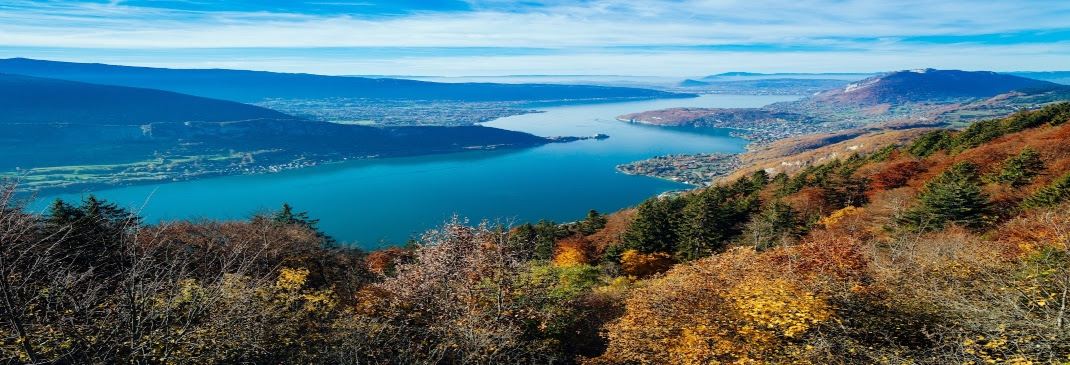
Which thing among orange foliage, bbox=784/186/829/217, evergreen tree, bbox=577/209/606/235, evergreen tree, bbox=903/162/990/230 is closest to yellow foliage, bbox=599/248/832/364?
evergreen tree, bbox=903/162/990/230

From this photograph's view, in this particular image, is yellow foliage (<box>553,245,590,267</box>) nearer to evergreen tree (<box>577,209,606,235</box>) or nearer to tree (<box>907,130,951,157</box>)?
evergreen tree (<box>577,209,606,235</box>)

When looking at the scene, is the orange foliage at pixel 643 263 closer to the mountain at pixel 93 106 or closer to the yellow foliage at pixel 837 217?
the yellow foliage at pixel 837 217

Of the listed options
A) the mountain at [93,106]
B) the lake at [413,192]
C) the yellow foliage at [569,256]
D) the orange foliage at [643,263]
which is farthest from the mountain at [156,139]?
the orange foliage at [643,263]

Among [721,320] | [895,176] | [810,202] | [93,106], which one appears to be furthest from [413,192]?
[93,106]

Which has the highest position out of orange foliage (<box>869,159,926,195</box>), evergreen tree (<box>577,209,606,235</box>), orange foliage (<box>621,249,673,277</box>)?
orange foliage (<box>869,159,926,195</box>)

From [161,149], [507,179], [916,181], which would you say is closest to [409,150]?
[507,179]

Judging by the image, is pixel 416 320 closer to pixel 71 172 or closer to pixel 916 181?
pixel 916 181

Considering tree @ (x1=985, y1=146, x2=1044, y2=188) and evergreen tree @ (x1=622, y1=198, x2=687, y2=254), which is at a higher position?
tree @ (x1=985, y1=146, x2=1044, y2=188)
